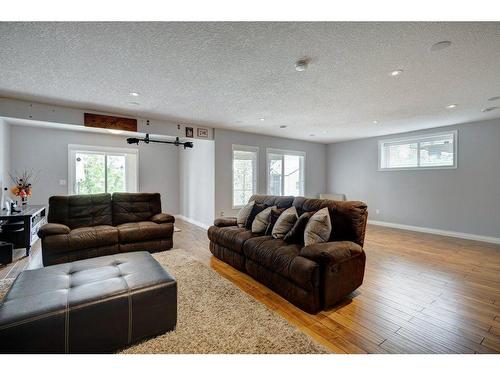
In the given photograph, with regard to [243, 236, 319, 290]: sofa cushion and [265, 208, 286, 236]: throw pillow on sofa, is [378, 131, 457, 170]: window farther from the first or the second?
[243, 236, 319, 290]: sofa cushion

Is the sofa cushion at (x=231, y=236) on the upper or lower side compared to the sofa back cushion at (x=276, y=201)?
lower

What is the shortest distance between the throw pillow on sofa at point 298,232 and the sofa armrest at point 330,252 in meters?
0.37

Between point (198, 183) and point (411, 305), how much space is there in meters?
5.07

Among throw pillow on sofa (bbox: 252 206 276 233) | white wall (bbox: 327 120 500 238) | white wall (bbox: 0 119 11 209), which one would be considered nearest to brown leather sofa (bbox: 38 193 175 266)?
throw pillow on sofa (bbox: 252 206 276 233)

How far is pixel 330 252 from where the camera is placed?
6.91 ft

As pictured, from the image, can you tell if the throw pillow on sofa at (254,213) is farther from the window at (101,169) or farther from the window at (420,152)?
the window at (101,169)

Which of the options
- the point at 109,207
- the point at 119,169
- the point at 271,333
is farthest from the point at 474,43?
the point at 119,169

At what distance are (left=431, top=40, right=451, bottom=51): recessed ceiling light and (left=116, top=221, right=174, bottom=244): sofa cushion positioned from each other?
159 inches

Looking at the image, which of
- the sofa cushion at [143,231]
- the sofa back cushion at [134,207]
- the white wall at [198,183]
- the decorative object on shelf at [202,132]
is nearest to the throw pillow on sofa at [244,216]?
the sofa cushion at [143,231]

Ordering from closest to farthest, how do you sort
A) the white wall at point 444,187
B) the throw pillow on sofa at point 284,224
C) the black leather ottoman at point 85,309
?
the black leather ottoman at point 85,309 → the throw pillow on sofa at point 284,224 → the white wall at point 444,187

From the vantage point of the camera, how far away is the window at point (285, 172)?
20.9 ft

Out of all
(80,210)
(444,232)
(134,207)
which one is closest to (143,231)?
(134,207)

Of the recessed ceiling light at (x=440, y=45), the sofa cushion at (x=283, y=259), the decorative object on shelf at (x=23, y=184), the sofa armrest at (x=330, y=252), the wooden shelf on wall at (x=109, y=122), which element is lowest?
the sofa cushion at (x=283, y=259)

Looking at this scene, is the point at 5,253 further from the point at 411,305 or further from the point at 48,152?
the point at 411,305
